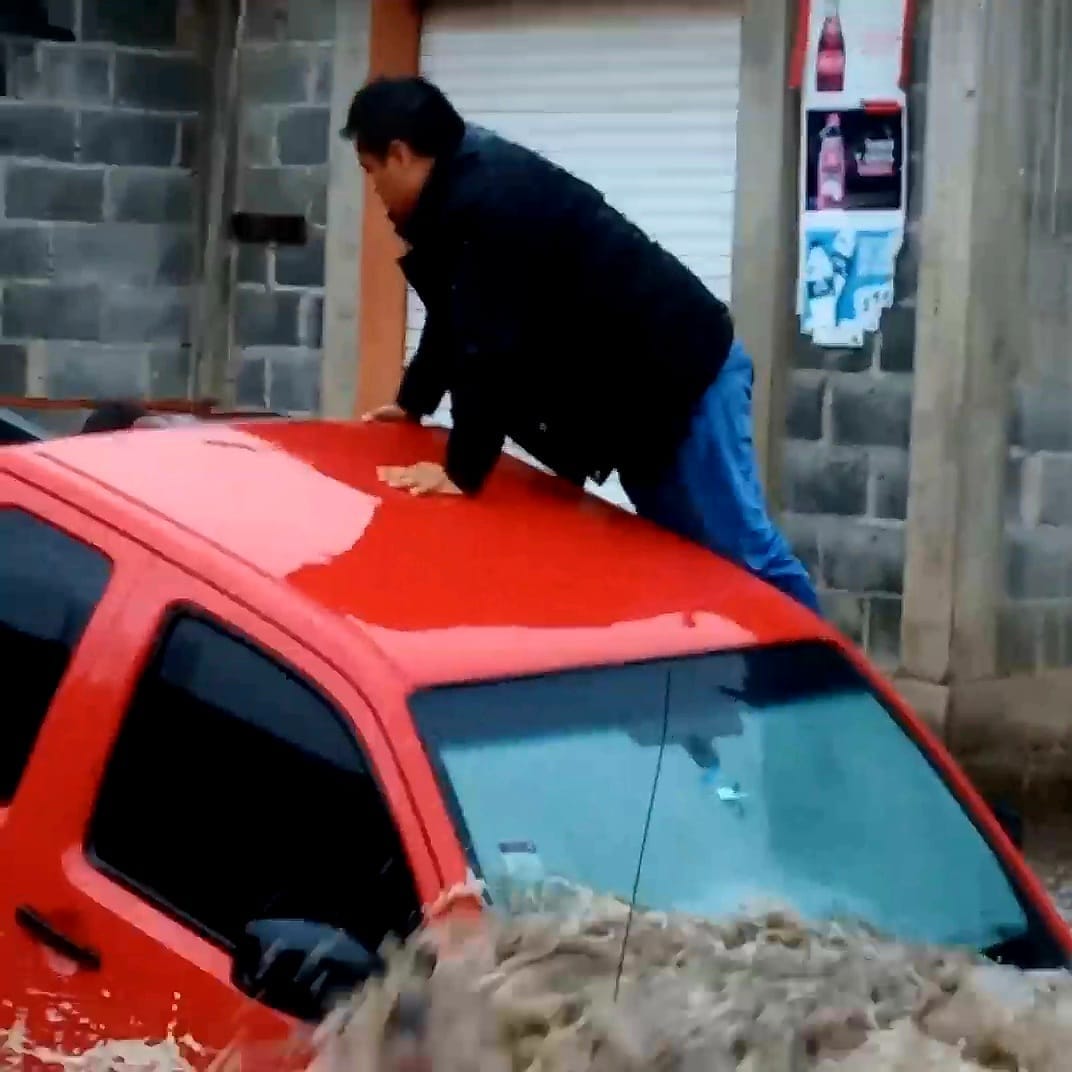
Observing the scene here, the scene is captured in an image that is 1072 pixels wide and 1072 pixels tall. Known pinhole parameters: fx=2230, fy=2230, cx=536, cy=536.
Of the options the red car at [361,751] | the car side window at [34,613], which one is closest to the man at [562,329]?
the red car at [361,751]

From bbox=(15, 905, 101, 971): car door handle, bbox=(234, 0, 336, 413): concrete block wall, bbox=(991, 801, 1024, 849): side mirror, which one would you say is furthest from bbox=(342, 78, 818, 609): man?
bbox=(234, 0, 336, 413): concrete block wall

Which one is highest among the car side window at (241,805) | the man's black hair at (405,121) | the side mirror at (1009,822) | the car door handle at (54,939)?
the man's black hair at (405,121)

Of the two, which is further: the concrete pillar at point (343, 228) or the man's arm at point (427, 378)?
the concrete pillar at point (343, 228)

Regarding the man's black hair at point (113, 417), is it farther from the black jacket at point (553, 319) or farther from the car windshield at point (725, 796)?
the car windshield at point (725, 796)

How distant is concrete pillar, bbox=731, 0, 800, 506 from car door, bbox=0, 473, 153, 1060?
4.59m

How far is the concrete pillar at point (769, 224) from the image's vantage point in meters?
8.02

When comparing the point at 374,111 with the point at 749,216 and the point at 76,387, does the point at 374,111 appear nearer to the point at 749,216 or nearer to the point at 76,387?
the point at 749,216

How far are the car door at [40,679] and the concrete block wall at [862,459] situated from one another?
4605 millimetres

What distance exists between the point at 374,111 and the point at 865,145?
3563 millimetres

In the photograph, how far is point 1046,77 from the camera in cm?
789

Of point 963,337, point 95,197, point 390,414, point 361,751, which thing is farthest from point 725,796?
point 95,197

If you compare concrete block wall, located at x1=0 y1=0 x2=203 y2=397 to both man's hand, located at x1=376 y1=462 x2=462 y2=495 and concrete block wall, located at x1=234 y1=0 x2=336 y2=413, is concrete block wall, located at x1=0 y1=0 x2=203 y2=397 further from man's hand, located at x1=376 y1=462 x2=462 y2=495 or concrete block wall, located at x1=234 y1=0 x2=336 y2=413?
man's hand, located at x1=376 y1=462 x2=462 y2=495

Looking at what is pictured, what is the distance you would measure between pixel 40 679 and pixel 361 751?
2.36 ft

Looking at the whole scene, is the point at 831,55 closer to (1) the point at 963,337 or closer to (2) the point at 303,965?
(1) the point at 963,337
